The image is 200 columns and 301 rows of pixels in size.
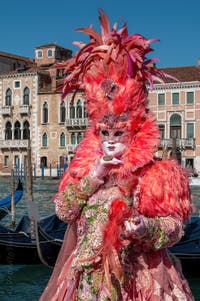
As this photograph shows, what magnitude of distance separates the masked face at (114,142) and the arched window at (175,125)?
67.2ft

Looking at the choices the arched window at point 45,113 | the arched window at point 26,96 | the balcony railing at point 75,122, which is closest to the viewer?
the balcony railing at point 75,122

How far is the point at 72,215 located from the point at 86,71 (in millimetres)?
467

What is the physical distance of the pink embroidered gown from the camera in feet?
4.98

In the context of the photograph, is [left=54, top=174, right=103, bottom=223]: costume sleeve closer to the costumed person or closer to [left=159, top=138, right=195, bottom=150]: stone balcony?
the costumed person

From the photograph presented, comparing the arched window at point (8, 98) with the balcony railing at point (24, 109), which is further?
the arched window at point (8, 98)

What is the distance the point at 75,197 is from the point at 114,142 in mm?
211

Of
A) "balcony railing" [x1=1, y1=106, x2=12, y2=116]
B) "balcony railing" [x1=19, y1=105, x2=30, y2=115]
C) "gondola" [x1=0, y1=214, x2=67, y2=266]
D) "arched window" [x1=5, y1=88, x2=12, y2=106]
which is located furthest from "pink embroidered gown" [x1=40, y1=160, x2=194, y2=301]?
"arched window" [x1=5, y1=88, x2=12, y2=106]

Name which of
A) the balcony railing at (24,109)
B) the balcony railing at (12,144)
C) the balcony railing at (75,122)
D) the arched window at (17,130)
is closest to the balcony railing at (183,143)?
the balcony railing at (75,122)

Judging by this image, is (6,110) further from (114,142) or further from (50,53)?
(114,142)

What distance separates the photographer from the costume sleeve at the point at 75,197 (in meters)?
1.60

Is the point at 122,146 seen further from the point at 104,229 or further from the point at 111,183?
the point at 104,229

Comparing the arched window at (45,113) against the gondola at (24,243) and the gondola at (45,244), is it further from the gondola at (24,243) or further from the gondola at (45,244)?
the gondola at (24,243)

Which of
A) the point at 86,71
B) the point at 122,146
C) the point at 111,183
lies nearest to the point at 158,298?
the point at 111,183

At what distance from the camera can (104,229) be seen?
1520mm
